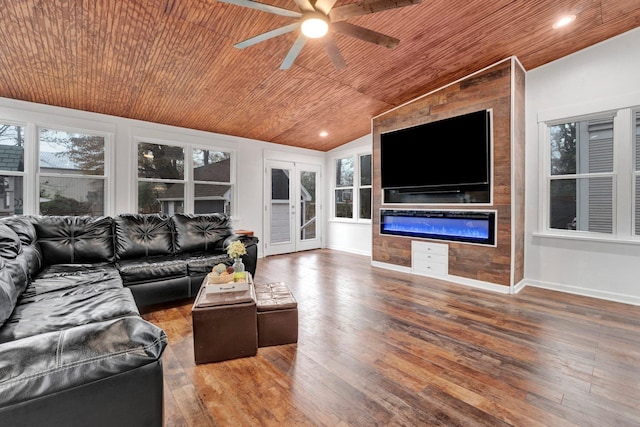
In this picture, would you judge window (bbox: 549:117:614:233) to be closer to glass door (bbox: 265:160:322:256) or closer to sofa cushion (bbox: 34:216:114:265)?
glass door (bbox: 265:160:322:256)

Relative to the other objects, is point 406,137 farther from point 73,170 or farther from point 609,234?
point 73,170

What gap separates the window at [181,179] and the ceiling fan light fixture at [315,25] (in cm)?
375

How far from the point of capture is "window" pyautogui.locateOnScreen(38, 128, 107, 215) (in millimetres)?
4016

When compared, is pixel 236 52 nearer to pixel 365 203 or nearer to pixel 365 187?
pixel 365 187

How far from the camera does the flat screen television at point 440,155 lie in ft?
12.5

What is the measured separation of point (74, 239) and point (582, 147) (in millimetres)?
6120

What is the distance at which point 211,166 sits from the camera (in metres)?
5.55

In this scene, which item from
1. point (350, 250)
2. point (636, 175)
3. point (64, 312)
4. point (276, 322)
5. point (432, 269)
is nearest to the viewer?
point (64, 312)

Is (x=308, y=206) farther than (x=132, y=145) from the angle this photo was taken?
Yes

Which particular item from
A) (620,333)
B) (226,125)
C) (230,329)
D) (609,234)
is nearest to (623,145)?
(609,234)

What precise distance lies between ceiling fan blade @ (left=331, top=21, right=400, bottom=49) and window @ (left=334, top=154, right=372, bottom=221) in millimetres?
3948

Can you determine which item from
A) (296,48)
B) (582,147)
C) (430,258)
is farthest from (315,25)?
(582,147)

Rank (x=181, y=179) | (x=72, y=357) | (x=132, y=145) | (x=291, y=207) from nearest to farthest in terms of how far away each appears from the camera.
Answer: (x=72, y=357) < (x=132, y=145) < (x=181, y=179) < (x=291, y=207)

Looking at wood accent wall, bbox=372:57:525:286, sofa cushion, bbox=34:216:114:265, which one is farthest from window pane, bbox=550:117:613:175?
sofa cushion, bbox=34:216:114:265
